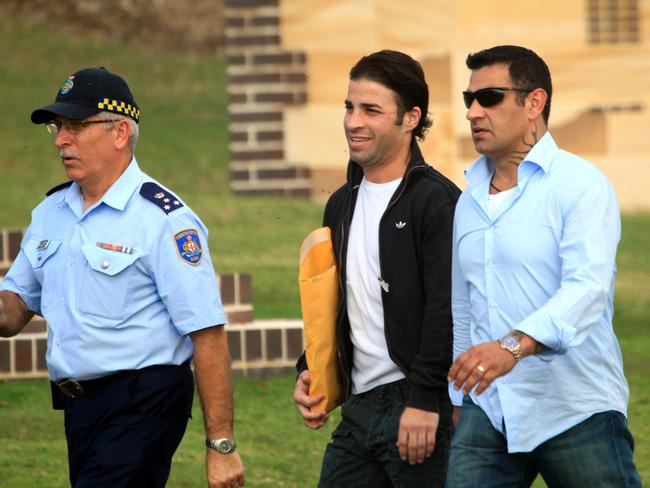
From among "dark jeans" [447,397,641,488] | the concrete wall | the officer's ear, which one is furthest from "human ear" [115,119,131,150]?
the concrete wall

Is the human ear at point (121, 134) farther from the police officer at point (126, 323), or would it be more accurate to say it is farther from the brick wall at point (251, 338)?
the brick wall at point (251, 338)

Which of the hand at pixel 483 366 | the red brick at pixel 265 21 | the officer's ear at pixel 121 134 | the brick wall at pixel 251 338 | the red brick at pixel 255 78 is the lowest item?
the brick wall at pixel 251 338

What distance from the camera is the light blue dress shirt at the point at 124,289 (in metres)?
4.30

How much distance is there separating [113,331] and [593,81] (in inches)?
500

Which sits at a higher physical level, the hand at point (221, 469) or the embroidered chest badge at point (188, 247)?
the embroidered chest badge at point (188, 247)

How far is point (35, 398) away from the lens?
8070mm

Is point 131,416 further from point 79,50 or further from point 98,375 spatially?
point 79,50

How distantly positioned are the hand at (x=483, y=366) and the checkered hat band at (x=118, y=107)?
1531 mm

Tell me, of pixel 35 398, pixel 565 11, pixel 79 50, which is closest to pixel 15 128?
pixel 79 50

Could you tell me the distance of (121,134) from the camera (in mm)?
4527

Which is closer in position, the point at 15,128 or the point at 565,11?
the point at 565,11

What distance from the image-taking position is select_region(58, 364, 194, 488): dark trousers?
427cm

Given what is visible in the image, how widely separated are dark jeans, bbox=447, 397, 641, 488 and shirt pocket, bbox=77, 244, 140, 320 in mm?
1083

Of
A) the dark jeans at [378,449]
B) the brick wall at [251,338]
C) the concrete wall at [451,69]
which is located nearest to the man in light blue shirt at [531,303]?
the dark jeans at [378,449]
